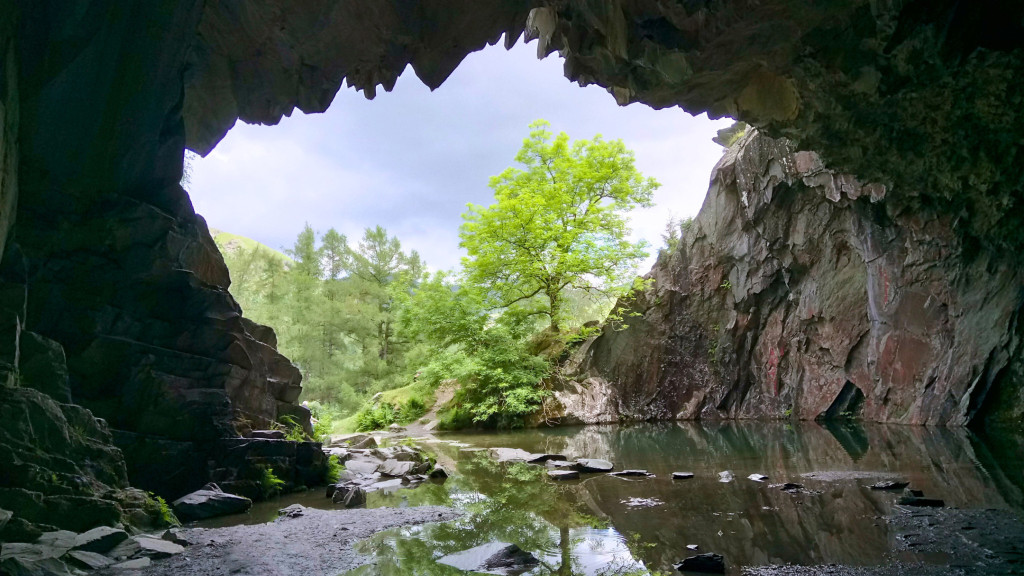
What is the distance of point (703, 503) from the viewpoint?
5812mm

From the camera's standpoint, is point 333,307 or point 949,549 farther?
point 333,307

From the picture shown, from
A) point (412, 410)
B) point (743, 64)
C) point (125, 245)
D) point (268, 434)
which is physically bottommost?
point (412, 410)

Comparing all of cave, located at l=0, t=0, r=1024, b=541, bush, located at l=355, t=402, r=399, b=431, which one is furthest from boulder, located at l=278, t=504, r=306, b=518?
bush, located at l=355, t=402, r=399, b=431

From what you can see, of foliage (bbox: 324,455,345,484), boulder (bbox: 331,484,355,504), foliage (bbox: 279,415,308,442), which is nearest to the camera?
boulder (bbox: 331,484,355,504)

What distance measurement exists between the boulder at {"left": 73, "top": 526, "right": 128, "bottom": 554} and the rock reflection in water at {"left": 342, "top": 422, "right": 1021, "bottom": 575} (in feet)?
6.90

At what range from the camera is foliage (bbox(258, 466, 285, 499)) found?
24.9 feet

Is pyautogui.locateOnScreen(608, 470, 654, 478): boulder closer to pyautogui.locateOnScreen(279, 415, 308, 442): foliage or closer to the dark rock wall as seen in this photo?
pyautogui.locateOnScreen(279, 415, 308, 442): foliage

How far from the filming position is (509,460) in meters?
10.6

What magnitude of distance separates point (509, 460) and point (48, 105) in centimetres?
922

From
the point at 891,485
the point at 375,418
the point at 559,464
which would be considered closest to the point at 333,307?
the point at 375,418

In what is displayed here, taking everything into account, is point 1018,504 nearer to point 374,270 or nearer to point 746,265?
point 746,265

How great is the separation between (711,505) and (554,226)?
1447 centimetres

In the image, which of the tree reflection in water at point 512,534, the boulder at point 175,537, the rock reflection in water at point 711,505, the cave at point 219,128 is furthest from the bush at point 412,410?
A: the boulder at point 175,537

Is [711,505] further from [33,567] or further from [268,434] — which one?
[268,434]
